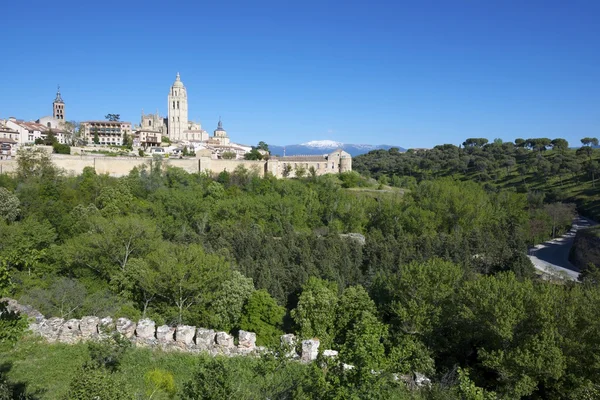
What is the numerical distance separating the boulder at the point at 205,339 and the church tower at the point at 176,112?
8904 cm

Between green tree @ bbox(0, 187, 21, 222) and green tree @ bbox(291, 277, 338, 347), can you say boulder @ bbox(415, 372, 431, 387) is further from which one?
green tree @ bbox(0, 187, 21, 222)

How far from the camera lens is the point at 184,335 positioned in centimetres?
1422

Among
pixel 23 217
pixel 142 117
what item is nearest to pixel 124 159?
pixel 23 217

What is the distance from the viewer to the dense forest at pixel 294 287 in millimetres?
10039

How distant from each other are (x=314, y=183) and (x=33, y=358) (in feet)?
146

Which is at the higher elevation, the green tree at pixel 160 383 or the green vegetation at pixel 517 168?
the green vegetation at pixel 517 168

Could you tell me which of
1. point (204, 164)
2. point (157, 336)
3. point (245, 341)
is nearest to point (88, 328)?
point (157, 336)

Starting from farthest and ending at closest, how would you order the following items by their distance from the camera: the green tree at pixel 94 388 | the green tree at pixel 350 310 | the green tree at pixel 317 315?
the green tree at pixel 350 310, the green tree at pixel 317 315, the green tree at pixel 94 388

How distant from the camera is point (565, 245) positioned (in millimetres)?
42156

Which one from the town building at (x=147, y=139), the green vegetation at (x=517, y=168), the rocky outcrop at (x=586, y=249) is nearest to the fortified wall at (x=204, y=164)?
the green vegetation at (x=517, y=168)

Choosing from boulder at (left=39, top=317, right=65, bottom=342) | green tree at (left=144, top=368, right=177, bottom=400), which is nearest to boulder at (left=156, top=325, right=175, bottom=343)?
green tree at (left=144, top=368, right=177, bottom=400)

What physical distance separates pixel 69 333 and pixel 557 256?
128ft

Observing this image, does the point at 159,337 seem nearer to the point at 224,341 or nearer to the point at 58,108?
the point at 224,341

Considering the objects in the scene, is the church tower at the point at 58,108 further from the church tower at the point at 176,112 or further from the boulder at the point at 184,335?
the boulder at the point at 184,335
